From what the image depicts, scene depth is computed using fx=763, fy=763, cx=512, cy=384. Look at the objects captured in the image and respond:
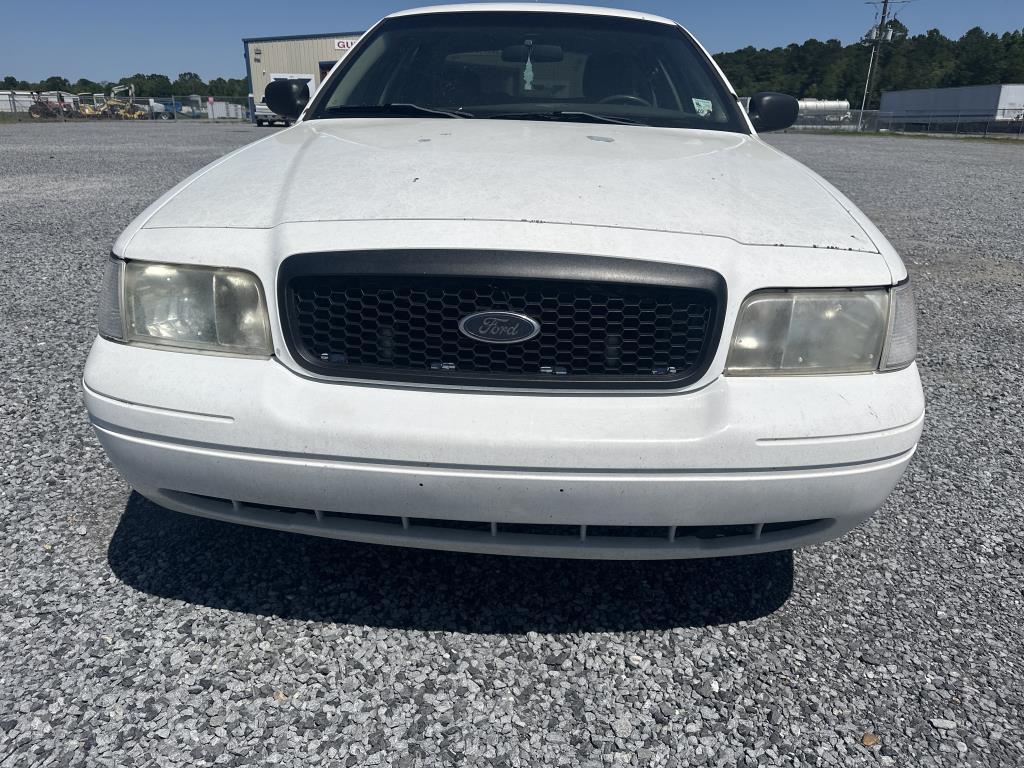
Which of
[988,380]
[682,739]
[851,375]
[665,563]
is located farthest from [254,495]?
[988,380]

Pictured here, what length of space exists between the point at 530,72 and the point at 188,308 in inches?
77.6

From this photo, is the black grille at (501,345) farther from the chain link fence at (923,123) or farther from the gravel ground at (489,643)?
the chain link fence at (923,123)

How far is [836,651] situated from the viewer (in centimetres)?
186

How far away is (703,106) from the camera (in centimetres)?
308

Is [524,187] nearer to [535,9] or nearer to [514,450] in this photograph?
[514,450]

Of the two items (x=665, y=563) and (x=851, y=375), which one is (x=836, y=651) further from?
(x=851, y=375)

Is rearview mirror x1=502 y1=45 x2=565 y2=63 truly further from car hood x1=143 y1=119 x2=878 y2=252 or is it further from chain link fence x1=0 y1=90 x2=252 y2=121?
chain link fence x1=0 y1=90 x2=252 y2=121

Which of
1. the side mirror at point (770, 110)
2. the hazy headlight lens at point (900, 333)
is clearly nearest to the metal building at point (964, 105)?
the side mirror at point (770, 110)

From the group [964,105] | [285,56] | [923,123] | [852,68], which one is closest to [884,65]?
[852,68]

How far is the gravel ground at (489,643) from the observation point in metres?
1.58

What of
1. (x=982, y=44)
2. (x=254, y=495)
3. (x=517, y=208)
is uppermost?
(x=982, y=44)

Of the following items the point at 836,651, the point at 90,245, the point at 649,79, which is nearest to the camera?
the point at 836,651

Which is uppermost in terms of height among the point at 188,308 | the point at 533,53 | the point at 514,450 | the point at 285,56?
the point at 285,56

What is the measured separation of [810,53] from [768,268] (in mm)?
115018
